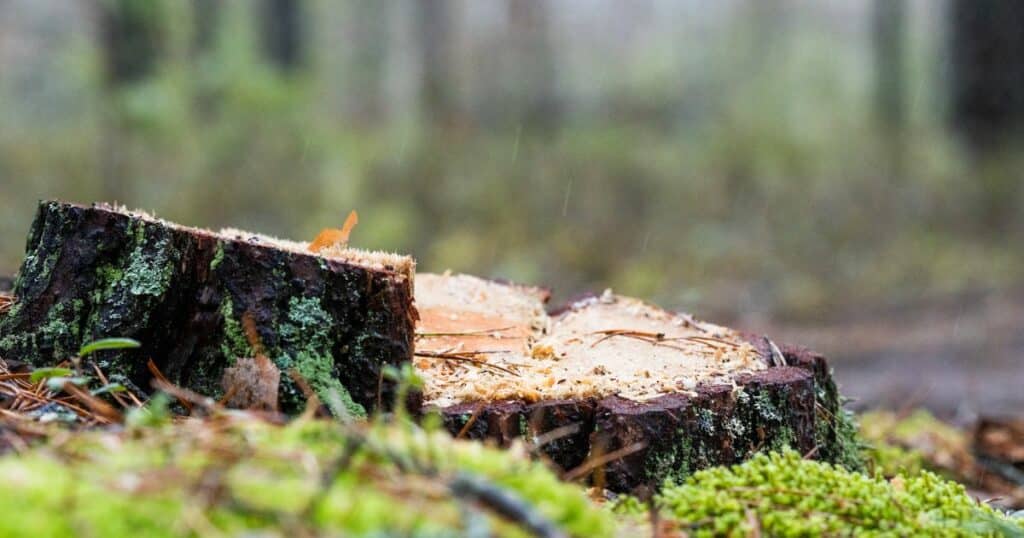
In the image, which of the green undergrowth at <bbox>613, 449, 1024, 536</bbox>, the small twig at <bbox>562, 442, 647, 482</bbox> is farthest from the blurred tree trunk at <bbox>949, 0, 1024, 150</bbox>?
the small twig at <bbox>562, 442, 647, 482</bbox>

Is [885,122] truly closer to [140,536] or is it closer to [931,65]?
[931,65]

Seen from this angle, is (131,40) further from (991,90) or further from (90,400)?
(991,90)

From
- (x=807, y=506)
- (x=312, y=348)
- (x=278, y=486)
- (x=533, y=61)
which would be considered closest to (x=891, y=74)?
(x=533, y=61)

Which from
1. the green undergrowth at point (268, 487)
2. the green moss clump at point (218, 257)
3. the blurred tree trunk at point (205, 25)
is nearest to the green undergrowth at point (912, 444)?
the green undergrowth at point (268, 487)

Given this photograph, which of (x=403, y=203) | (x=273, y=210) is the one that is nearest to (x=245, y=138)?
(x=273, y=210)

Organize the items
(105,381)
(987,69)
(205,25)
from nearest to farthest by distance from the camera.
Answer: (105,381), (205,25), (987,69)

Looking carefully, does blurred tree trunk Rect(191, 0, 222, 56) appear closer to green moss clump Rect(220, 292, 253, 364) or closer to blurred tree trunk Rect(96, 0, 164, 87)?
blurred tree trunk Rect(96, 0, 164, 87)
